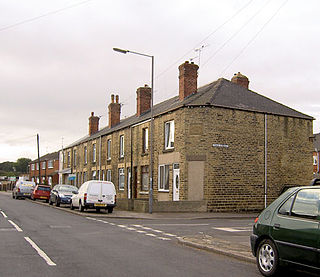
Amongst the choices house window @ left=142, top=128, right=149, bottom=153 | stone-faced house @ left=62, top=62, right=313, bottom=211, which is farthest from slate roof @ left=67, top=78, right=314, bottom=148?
house window @ left=142, top=128, right=149, bottom=153

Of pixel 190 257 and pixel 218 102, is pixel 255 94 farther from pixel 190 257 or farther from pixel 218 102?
pixel 190 257

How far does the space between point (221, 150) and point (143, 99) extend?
12.5 meters

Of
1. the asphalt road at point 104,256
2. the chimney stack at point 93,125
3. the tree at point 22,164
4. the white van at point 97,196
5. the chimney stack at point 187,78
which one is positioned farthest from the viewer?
the tree at point 22,164

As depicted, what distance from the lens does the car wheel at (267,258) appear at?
6.96 metres

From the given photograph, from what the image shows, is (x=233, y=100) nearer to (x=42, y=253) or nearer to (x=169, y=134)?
(x=169, y=134)

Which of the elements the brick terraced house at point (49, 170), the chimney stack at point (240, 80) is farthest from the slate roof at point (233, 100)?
the brick terraced house at point (49, 170)

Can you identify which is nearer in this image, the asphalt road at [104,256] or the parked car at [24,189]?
the asphalt road at [104,256]

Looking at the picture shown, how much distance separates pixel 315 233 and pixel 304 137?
23061mm

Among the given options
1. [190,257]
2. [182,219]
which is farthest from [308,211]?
[182,219]

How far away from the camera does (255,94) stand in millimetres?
28547

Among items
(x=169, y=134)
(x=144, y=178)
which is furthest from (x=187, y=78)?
(x=144, y=178)

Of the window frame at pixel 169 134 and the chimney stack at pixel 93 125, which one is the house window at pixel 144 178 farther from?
the chimney stack at pixel 93 125

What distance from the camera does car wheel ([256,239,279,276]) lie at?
274 inches

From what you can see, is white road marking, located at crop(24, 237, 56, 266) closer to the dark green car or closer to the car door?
the dark green car
